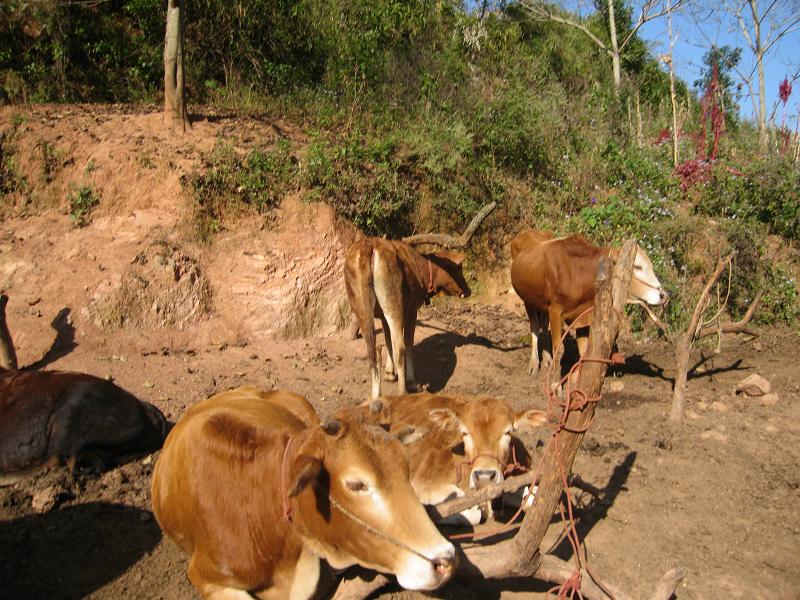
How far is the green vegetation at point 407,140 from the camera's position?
40.8 feet

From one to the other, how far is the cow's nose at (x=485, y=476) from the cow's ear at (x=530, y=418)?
1.49 feet

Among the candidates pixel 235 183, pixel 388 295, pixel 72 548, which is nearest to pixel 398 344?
pixel 388 295

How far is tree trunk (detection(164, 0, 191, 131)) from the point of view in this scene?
36.9ft

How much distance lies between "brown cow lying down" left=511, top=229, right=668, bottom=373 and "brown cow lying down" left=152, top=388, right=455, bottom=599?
573cm

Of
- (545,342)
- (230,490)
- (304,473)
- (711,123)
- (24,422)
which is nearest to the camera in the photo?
(304,473)

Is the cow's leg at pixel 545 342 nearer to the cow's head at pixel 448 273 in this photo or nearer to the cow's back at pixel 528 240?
the cow's back at pixel 528 240

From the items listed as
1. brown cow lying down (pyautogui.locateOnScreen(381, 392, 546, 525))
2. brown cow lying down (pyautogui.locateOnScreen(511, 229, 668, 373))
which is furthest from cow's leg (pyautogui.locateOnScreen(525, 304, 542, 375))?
brown cow lying down (pyautogui.locateOnScreen(381, 392, 546, 525))

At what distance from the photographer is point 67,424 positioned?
614 centimetres

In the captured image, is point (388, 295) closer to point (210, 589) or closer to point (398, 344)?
point (398, 344)

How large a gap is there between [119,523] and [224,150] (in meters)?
7.42

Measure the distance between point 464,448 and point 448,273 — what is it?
5014 millimetres

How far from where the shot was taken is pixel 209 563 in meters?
4.02

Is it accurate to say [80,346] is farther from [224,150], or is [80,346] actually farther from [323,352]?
[224,150]

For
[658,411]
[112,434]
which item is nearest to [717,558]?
[658,411]
